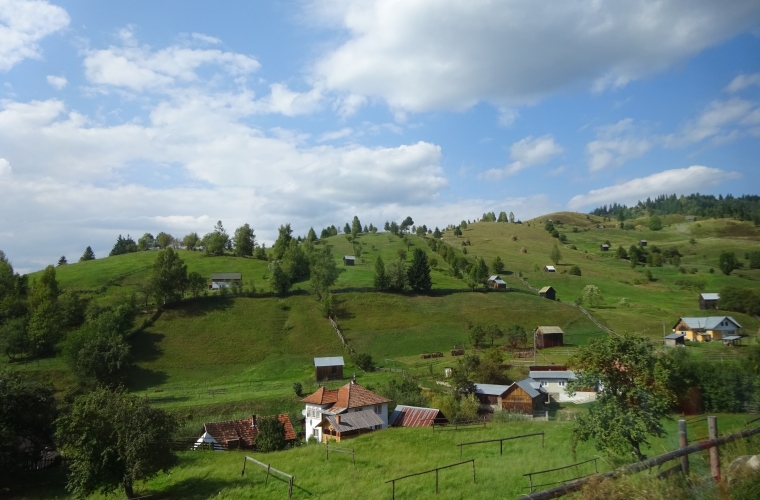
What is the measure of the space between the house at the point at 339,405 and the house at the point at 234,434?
2303mm

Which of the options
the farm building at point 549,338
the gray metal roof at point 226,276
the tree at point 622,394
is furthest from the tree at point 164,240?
the tree at point 622,394

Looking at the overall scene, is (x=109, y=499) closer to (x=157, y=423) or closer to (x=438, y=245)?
(x=157, y=423)

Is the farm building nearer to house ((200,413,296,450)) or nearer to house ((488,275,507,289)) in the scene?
house ((488,275,507,289))

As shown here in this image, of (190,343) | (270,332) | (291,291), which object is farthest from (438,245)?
(190,343)

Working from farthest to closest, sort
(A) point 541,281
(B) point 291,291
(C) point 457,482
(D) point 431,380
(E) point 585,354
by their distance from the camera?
(A) point 541,281, (B) point 291,291, (D) point 431,380, (C) point 457,482, (E) point 585,354

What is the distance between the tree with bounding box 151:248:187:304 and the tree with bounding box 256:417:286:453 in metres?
52.0

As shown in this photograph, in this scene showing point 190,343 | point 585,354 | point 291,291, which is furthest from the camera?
point 291,291

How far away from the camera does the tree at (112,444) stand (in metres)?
25.1

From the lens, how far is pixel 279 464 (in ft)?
93.2

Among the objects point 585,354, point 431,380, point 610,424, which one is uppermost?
point 585,354

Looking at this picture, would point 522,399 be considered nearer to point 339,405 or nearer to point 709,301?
point 339,405

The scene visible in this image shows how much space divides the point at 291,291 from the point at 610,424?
3330 inches

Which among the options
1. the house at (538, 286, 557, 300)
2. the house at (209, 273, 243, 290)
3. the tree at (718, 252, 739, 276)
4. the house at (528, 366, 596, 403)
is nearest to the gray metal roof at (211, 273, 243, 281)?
the house at (209, 273, 243, 290)

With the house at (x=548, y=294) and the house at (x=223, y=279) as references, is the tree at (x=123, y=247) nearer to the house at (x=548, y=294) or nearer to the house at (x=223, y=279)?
the house at (x=223, y=279)
